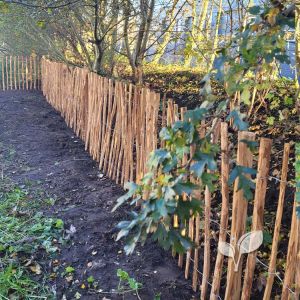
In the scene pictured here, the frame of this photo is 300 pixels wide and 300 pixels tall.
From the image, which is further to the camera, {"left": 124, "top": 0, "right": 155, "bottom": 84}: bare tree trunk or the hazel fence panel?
{"left": 124, "top": 0, "right": 155, "bottom": 84}: bare tree trunk

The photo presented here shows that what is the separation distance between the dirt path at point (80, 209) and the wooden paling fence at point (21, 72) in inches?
216

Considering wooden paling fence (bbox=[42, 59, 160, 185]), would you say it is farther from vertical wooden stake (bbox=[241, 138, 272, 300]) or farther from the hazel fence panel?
vertical wooden stake (bbox=[241, 138, 272, 300])

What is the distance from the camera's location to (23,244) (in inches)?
129

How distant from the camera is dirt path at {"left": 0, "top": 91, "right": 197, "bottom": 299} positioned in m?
2.76

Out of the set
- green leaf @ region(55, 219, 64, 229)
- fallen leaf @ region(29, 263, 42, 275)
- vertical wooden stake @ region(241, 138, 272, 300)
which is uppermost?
vertical wooden stake @ region(241, 138, 272, 300)

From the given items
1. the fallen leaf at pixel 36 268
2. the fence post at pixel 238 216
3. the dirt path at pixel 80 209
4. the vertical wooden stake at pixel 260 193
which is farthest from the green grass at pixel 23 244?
the vertical wooden stake at pixel 260 193

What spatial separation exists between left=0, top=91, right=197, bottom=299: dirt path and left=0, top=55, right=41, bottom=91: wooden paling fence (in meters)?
5.49

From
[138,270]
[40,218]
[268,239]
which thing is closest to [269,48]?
[268,239]

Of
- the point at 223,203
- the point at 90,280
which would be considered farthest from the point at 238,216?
the point at 90,280

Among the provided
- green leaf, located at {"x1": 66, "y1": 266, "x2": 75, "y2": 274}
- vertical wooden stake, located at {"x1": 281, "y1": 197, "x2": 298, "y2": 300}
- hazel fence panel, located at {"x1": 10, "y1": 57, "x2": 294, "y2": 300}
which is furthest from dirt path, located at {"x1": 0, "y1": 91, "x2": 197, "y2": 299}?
vertical wooden stake, located at {"x1": 281, "y1": 197, "x2": 298, "y2": 300}

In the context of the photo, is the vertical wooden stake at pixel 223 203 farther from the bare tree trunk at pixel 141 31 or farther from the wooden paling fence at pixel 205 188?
the bare tree trunk at pixel 141 31

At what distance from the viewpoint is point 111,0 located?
6672 mm

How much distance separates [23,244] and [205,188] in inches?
68.6

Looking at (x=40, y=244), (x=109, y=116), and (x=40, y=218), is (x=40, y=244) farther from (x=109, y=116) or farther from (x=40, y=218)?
(x=109, y=116)
